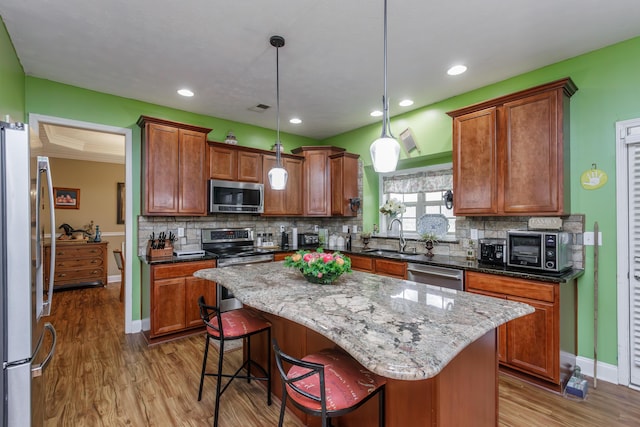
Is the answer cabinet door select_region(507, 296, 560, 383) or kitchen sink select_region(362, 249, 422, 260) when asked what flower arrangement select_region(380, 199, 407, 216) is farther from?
cabinet door select_region(507, 296, 560, 383)

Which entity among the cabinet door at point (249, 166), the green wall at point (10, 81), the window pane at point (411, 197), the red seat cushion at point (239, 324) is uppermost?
the green wall at point (10, 81)

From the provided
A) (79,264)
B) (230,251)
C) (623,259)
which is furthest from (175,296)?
(623,259)

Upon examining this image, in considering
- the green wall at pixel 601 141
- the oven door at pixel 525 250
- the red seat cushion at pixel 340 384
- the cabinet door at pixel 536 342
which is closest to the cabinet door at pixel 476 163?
the oven door at pixel 525 250

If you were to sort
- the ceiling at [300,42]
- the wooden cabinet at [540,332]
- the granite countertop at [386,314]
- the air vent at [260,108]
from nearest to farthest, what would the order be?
the granite countertop at [386,314], the ceiling at [300,42], the wooden cabinet at [540,332], the air vent at [260,108]

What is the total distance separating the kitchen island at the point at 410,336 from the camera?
1.08 metres

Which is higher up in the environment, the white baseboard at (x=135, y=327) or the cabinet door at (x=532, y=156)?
the cabinet door at (x=532, y=156)

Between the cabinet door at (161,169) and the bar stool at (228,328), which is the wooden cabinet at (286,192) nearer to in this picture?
the cabinet door at (161,169)

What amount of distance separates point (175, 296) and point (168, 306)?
4.8 inches

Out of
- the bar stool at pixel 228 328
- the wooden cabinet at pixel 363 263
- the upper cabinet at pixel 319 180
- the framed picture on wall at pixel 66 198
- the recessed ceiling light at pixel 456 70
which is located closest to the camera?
the bar stool at pixel 228 328

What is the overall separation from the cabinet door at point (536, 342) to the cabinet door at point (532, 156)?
0.86 meters

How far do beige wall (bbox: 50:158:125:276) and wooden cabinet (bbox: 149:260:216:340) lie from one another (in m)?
4.15

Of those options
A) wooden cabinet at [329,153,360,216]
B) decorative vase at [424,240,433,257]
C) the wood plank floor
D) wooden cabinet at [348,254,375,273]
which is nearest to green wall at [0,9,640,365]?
the wood plank floor

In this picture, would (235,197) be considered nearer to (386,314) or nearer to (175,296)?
(175,296)

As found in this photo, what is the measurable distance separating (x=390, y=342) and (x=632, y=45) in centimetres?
322
